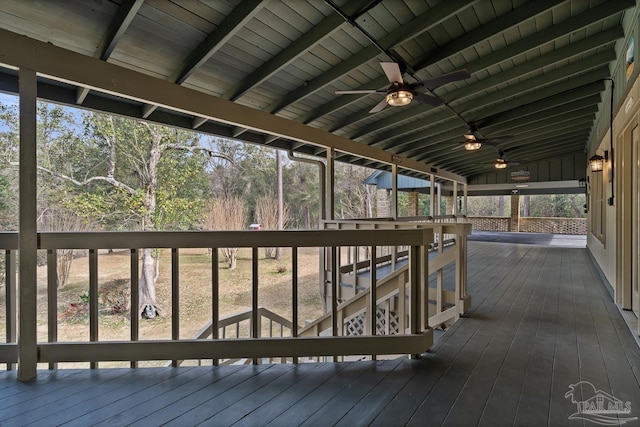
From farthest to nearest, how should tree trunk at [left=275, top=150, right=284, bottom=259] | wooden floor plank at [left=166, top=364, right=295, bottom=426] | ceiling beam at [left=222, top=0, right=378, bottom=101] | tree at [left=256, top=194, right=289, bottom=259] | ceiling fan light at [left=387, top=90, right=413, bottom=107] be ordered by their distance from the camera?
tree trunk at [left=275, top=150, right=284, bottom=259] → tree at [left=256, top=194, right=289, bottom=259] → ceiling fan light at [left=387, top=90, right=413, bottom=107] → ceiling beam at [left=222, top=0, right=378, bottom=101] → wooden floor plank at [left=166, top=364, right=295, bottom=426]

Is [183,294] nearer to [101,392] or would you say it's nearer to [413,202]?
[101,392]

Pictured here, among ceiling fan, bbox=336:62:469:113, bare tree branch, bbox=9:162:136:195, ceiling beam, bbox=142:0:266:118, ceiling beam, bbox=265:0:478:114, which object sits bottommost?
bare tree branch, bbox=9:162:136:195

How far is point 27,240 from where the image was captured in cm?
180

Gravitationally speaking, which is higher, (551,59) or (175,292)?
(551,59)

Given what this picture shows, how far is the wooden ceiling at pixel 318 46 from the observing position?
2.42 metres

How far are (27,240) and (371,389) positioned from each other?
7.24 ft

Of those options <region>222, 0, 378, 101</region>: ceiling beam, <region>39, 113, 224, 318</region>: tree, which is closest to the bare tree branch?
<region>39, 113, 224, 318</region>: tree

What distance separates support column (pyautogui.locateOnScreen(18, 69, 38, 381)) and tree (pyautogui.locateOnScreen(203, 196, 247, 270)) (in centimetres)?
794

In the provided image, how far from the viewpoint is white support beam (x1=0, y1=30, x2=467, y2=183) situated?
1880 mm

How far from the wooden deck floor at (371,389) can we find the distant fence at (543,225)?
610 inches

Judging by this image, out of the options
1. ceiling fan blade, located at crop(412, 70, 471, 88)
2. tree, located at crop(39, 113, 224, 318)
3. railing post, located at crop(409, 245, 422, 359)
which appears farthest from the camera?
tree, located at crop(39, 113, 224, 318)

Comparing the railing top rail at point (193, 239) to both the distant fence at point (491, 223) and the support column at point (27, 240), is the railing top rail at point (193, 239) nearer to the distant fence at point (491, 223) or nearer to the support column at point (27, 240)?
the support column at point (27, 240)

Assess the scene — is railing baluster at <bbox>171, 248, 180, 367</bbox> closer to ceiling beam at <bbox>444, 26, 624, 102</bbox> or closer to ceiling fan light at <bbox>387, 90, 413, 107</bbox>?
A: ceiling fan light at <bbox>387, 90, 413, 107</bbox>

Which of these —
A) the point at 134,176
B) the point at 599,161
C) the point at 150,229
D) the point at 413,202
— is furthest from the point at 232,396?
the point at 413,202
